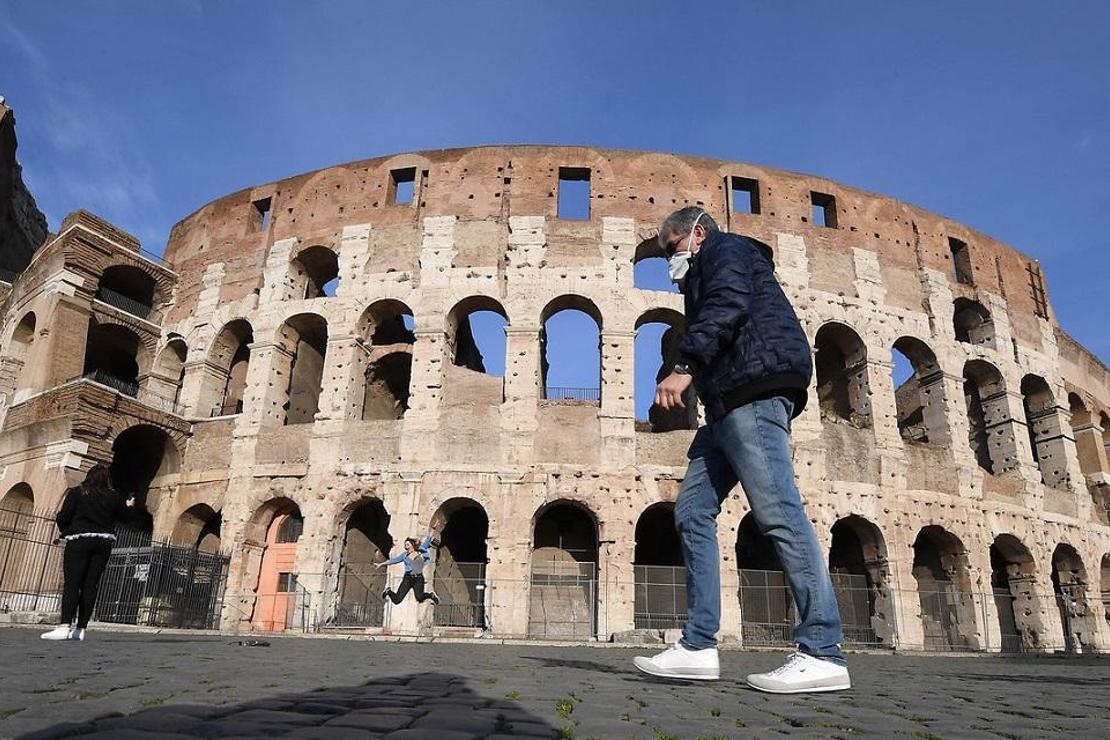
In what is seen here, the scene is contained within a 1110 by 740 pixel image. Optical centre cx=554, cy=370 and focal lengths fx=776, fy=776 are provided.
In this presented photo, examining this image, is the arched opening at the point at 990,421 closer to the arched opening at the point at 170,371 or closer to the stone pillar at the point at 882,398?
the stone pillar at the point at 882,398

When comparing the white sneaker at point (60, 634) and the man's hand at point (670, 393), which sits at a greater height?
the man's hand at point (670, 393)

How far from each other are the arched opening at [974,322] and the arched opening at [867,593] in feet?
22.6

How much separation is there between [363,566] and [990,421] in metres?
16.6

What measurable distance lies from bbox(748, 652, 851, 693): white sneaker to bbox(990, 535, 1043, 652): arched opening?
17608 mm

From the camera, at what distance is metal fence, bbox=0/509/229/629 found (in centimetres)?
1512

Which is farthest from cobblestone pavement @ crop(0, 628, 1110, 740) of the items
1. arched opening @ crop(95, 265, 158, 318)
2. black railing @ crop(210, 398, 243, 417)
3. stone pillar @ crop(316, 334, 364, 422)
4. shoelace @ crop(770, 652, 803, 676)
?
arched opening @ crop(95, 265, 158, 318)

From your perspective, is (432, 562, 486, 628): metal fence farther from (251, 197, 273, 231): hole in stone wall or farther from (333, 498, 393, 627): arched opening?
(251, 197, 273, 231): hole in stone wall

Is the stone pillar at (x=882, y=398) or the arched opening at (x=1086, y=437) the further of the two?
the arched opening at (x=1086, y=437)

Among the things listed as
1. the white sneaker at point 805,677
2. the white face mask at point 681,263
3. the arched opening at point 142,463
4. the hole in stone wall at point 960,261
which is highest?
the hole in stone wall at point 960,261

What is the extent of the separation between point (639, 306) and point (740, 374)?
1416 cm

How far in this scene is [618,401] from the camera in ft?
55.9

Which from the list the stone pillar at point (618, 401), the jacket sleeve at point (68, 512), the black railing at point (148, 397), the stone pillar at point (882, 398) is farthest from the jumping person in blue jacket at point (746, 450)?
the black railing at point (148, 397)

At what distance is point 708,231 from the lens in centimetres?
446

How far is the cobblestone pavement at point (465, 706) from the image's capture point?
2350 mm
